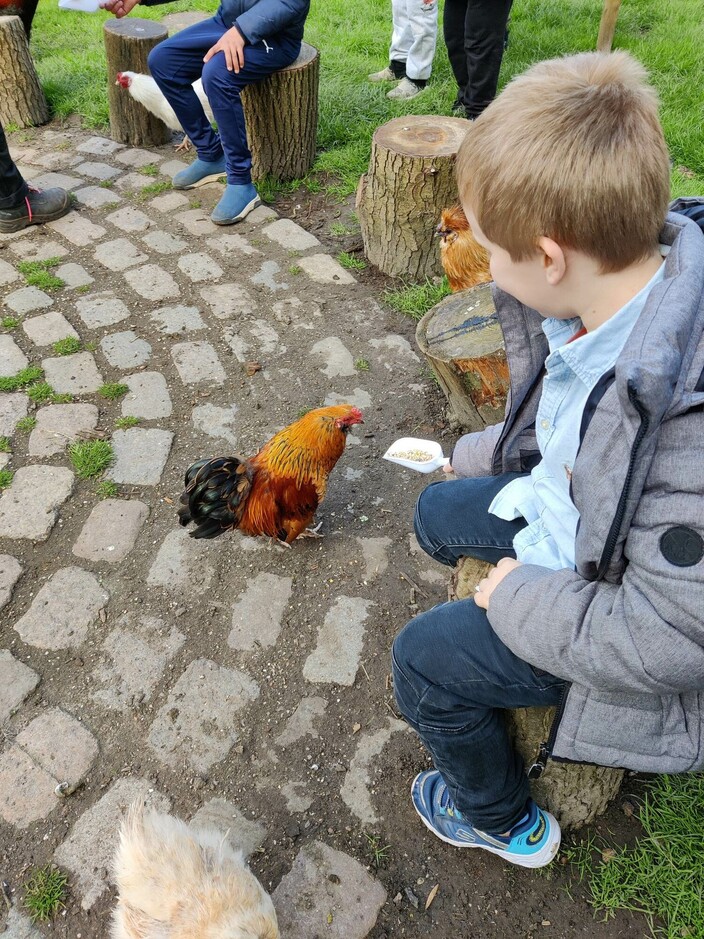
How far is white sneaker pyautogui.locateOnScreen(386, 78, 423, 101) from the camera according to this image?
19.6 feet

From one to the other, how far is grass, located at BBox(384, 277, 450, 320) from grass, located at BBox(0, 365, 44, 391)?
207cm

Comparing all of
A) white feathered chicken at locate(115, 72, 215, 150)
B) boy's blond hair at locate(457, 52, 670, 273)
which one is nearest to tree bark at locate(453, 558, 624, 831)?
boy's blond hair at locate(457, 52, 670, 273)

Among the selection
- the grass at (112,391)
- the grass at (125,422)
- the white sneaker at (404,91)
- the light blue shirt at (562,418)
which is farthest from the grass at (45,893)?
the white sneaker at (404,91)

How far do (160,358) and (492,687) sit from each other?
285cm

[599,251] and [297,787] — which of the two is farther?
[297,787]

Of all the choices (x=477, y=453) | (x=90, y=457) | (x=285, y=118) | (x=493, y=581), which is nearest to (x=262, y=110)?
(x=285, y=118)

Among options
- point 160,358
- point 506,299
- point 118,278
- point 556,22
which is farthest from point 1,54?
point 506,299

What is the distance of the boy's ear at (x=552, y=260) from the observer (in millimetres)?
1312

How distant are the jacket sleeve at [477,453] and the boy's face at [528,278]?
561 millimetres

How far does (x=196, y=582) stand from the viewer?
2.73m

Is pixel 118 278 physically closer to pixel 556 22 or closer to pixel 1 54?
pixel 1 54

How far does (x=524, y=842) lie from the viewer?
1.85 metres

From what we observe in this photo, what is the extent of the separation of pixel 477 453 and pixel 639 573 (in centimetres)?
89

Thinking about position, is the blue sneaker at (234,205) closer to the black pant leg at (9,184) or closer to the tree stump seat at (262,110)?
the tree stump seat at (262,110)
